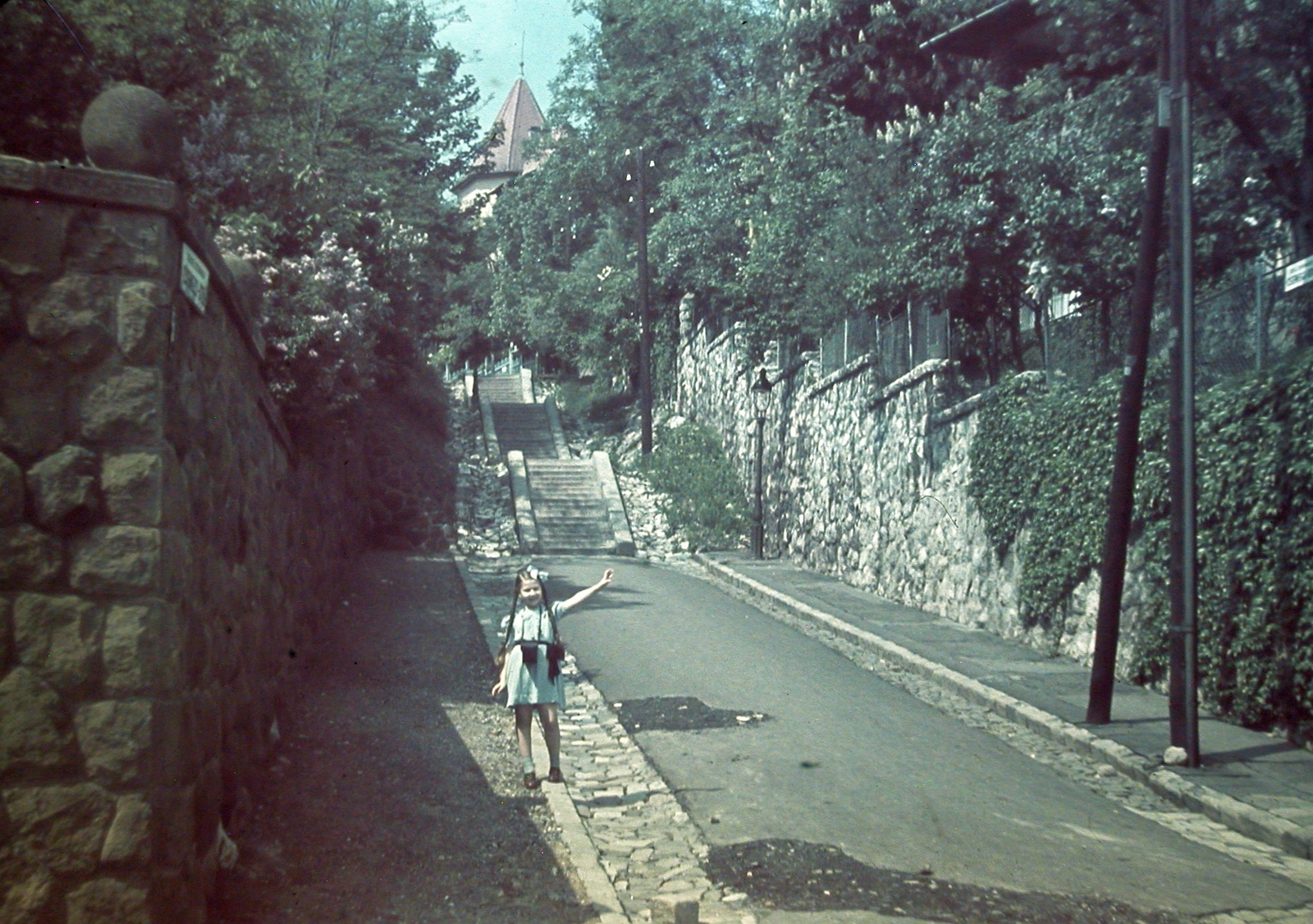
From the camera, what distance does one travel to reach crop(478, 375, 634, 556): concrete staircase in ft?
91.6

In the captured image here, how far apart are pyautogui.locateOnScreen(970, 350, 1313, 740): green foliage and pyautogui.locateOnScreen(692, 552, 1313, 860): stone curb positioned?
51.1 inches

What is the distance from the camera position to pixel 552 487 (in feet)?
103

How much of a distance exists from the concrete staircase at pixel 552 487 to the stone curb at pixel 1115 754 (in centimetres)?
1106

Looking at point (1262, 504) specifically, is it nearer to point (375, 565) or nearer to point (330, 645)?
point (330, 645)

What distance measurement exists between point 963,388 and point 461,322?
3450 centimetres

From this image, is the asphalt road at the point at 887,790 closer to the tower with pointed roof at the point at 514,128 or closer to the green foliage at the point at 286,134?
the green foliage at the point at 286,134

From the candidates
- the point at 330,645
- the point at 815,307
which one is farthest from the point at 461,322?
the point at 330,645

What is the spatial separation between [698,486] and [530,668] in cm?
2224

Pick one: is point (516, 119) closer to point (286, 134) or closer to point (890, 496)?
point (890, 496)

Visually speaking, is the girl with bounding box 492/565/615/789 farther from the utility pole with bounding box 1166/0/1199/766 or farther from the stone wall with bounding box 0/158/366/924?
the utility pole with bounding box 1166/0/1199/766

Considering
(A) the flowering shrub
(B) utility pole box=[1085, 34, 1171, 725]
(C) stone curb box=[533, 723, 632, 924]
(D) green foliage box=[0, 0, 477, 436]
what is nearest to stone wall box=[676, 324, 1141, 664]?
(B) utility pole box=[1085, 34, 1171, 725]

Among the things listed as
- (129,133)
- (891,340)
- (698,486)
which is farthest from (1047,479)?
(698,486)

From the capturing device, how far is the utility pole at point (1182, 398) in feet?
32.8

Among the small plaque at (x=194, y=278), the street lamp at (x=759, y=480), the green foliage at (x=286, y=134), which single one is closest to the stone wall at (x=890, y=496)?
the street lamp at (x=759, y=480)
